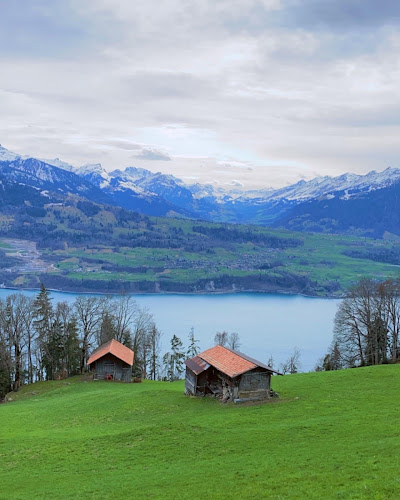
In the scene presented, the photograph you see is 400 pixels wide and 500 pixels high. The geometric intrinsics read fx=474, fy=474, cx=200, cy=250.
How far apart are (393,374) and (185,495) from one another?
29.5 meters

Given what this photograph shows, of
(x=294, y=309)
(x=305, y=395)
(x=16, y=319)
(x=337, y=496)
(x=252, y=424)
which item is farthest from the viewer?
(x=294, y=309)

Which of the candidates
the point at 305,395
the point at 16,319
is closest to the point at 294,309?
the point at 16,319

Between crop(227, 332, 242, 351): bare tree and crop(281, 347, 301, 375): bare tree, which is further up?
crop(227, 332, 242, 351): bare tree

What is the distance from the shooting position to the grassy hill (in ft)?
61.2

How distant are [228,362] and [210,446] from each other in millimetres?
15449

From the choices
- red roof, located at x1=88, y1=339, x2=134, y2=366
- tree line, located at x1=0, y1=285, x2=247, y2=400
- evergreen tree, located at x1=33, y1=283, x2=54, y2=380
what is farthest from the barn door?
evergreen tree, located at x1=33, y1=283, x2=54, y2=380

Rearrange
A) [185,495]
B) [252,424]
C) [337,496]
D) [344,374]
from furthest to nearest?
[344,374], [252,424], [185,495], [337,496]

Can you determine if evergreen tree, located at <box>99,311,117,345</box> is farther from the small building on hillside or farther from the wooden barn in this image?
the wooden barn

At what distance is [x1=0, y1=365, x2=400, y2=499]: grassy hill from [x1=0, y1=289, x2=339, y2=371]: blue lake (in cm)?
7123

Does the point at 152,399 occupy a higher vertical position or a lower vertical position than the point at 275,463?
lower

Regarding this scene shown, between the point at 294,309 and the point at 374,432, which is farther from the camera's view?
the point at 294,309

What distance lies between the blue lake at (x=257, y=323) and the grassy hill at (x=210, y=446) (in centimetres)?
7123

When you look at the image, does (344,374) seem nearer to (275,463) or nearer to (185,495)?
(275,463)

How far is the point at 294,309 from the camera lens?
18150cm
